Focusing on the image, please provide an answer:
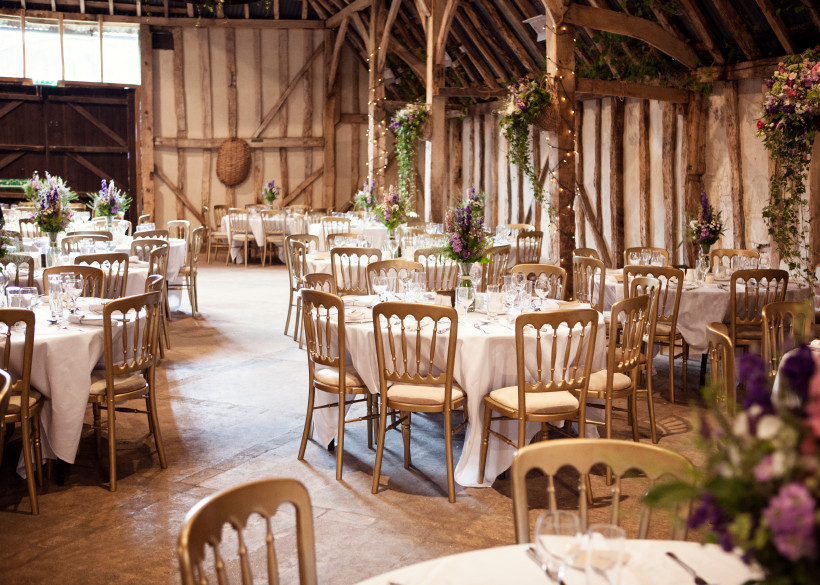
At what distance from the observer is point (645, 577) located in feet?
5.82

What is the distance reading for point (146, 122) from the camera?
16.3 metres

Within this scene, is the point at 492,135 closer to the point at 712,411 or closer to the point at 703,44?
the point at 703,44

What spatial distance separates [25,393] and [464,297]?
2.36 meters

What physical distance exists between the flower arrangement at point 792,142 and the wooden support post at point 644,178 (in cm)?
196

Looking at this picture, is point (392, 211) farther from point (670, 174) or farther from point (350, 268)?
point (670, 174)

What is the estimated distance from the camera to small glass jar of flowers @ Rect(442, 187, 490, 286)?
4.91m

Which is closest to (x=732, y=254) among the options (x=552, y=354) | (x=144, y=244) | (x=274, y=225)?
(x=552, y=354)

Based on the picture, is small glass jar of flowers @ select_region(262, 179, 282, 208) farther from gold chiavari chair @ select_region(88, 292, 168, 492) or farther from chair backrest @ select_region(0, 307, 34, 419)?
chair backrest @ select_region(0, 307, 34, 419)

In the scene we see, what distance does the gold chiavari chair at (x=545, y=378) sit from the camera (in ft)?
13.4

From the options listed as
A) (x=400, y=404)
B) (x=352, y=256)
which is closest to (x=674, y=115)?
(x=352, y=256)

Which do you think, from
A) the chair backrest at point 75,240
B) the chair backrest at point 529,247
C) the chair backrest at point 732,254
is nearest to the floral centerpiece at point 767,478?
the chair backrest at point 732,254

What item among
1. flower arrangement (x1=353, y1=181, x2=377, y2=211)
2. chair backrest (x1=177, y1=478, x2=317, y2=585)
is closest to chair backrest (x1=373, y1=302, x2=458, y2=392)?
chair backrest (x1=177, y1=478, x2=317, y2=585)

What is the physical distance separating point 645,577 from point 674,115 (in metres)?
8.91

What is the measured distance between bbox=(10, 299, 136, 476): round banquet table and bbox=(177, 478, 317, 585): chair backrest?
9.04ft
